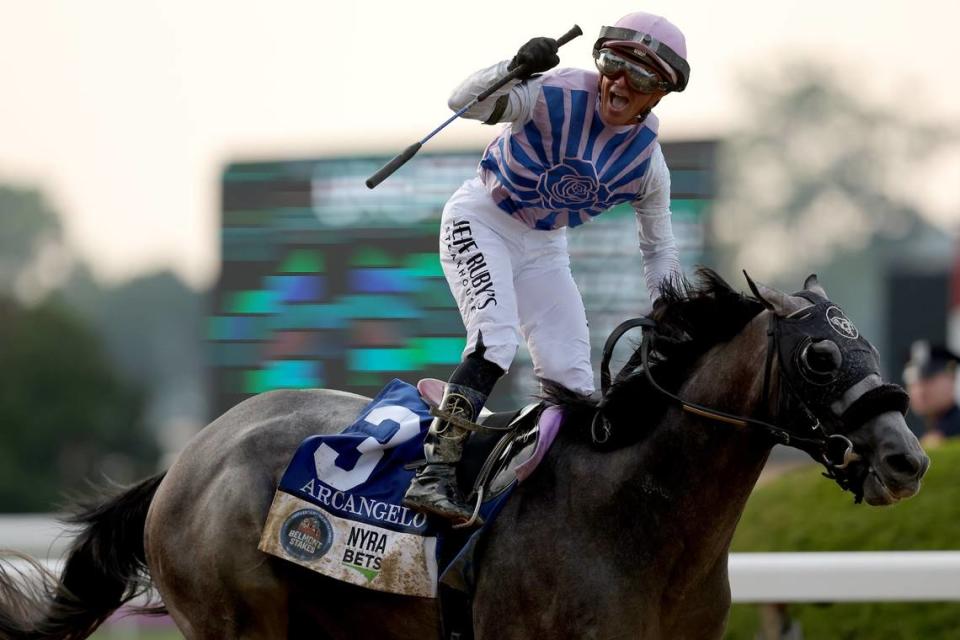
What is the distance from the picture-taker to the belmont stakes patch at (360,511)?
428cm

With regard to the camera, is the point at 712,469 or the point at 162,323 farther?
the point at 162,323

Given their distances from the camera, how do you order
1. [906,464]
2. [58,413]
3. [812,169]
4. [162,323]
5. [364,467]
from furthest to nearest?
[162,323] < [812,169] < [58,413] < [364,467] < [906,464]

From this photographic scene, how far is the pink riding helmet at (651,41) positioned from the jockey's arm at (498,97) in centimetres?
23

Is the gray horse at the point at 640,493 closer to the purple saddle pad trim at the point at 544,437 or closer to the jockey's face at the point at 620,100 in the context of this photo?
the purple saddle pad trim at the point at 544,437

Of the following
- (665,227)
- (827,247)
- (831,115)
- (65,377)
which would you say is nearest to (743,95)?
(831,115)

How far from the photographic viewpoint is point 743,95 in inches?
2192

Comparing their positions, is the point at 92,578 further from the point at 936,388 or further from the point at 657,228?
the point at 936,388

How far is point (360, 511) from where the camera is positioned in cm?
440

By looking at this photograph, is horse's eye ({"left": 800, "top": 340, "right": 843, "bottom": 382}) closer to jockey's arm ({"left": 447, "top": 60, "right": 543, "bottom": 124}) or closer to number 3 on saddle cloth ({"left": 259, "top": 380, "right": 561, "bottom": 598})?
number 3 on saddle cloth ({"left": 259, "top": 380, "right": 561, "bottom": 598})

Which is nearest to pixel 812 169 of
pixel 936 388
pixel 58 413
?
pixel 58 413

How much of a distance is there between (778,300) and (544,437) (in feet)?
2.40

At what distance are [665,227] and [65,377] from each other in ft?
60.4

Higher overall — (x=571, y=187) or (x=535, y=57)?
(x=535, y=57)

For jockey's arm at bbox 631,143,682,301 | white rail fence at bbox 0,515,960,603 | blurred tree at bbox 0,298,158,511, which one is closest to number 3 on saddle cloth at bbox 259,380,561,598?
jockey's arm at bbox 631,143,682,301
